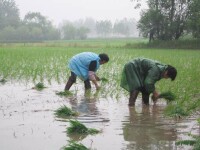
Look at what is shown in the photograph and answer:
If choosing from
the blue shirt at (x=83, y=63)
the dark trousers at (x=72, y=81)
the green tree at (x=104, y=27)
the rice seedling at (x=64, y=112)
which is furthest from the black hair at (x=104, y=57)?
the green tree at (x=104, y=27)

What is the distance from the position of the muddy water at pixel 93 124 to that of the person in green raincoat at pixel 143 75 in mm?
346

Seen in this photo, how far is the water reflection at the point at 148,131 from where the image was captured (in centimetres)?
425

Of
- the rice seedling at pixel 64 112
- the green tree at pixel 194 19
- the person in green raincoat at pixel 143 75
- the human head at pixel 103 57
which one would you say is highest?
the green tree at pixel 194 19

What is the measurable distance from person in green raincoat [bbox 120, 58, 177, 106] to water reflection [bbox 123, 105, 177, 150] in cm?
40

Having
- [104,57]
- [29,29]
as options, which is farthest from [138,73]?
[29,29]

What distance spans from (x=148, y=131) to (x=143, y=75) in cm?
186

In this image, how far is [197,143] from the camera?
12.3 feet

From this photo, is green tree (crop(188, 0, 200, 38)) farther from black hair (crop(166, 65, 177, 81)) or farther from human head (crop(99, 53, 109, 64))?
black hair (crop(166, 65, 177, 81))

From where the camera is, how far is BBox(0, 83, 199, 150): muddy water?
14.1 ft

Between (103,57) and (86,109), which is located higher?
(103,57)

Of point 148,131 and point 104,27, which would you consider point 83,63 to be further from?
point 104,27

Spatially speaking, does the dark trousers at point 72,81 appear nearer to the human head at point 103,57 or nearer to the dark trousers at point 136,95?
the human head at point 103,57

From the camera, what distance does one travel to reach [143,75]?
6.59 m

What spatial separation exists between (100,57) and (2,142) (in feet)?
12.3
